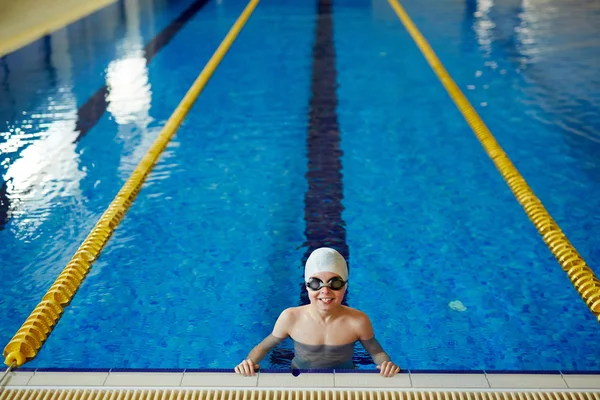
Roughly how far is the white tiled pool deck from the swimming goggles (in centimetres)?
28

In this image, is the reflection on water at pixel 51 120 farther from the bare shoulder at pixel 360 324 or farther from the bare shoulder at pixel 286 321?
the bare shoulder at pixel 360 324

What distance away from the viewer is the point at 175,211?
A: 337 cm

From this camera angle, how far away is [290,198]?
11.4 ft

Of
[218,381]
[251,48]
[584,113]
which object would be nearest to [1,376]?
[218,381]

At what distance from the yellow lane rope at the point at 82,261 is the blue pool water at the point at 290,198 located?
3.4 inches

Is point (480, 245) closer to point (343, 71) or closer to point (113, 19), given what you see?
point (343, 71)

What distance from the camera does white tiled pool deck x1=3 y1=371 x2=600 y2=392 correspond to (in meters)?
1.52

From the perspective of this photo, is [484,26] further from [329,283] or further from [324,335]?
[329,283]

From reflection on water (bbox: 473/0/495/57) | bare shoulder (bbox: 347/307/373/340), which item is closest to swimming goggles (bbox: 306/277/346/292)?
bare shoulder (bbox: 347/307/373/340)

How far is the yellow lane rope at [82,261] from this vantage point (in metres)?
1.92

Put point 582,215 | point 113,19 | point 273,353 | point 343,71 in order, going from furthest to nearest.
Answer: point 113,19 → point 343,71 → point 582,215 → point 273,353

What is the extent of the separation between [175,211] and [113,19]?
18.4ft

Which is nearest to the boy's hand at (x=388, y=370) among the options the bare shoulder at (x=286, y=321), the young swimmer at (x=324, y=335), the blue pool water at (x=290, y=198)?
the young swimmer at (x=324, y=335)

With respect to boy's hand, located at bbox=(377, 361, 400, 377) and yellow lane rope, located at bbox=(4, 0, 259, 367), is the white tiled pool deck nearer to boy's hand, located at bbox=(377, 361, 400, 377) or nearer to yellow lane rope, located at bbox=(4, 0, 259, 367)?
boy's hand, located at bbox=(377, 361, 400, 377)
